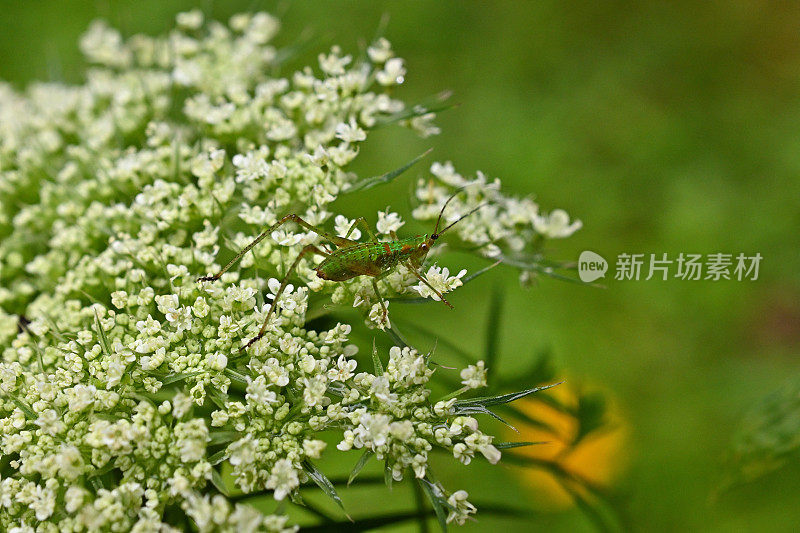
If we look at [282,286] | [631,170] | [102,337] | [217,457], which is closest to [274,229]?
[282,286]

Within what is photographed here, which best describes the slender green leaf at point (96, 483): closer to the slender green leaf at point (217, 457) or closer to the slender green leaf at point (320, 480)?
the slender green leaf at point (217, 457)

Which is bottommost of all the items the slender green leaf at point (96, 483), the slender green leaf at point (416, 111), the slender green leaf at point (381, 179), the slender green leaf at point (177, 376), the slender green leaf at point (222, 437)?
the slender green leaf at point (96, 483)

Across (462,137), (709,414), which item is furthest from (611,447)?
(462,137)

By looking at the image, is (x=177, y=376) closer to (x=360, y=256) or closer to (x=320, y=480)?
(x=320, y=480)

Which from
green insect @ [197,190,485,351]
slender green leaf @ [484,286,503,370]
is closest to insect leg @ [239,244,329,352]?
green insect @ [197,190,485,351]

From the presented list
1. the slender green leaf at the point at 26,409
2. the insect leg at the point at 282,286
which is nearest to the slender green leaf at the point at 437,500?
the insect leg at the point at 282,286

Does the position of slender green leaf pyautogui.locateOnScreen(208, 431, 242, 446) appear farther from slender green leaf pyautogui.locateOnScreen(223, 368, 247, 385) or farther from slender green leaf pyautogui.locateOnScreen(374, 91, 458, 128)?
slender green leaf pyautogui.locateOnScreen(374, 91, 458, 128)

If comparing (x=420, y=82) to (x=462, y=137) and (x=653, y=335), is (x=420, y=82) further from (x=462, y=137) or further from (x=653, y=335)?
(x=653, y=335)
